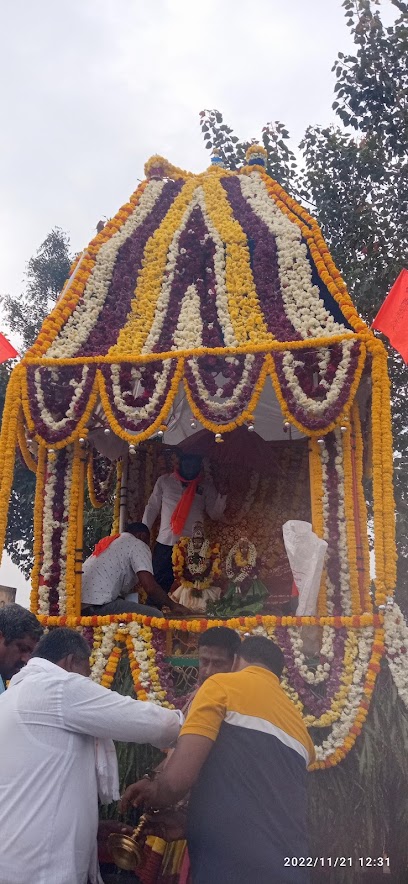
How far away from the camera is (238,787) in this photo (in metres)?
2.79

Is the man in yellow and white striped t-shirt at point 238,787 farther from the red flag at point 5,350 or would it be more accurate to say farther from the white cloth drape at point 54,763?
the red flag at point 5,350

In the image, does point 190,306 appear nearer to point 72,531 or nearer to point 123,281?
point 123,281

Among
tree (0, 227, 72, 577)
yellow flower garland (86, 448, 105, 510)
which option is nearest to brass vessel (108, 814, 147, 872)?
yellow flower garland (86, 448, 105, 510)

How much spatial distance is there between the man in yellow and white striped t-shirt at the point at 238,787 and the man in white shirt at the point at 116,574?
10.5 feet

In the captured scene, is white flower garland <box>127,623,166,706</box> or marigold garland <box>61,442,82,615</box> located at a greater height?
marigold garland <box>61,442,82,615</box>

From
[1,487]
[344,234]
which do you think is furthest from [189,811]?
[344,234]

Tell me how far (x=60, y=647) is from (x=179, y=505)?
464 centimetres

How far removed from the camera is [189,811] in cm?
288

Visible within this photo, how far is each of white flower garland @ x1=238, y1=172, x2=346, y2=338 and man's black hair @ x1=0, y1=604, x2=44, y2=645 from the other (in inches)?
129

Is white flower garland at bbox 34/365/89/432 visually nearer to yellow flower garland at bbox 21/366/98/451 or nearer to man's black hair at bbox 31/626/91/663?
yellow flower garland at bbox 21/366/98/451

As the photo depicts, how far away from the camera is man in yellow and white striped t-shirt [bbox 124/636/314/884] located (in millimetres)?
2727

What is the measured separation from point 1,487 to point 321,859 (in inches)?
130

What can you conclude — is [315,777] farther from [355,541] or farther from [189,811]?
[189,811]

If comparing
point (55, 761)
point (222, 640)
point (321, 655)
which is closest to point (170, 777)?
point (55, 761)
